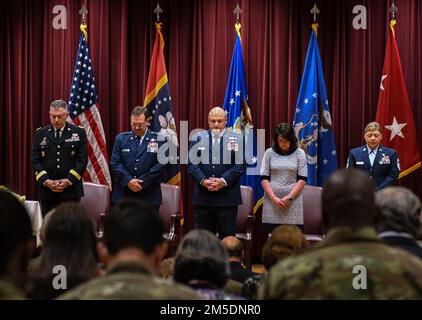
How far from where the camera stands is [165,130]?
739cm

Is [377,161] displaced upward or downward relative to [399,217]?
upward

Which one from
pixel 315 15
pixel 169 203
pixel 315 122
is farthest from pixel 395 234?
pixel 315 15

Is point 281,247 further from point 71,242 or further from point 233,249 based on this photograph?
point 71,242

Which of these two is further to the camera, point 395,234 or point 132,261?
A: point 395,234

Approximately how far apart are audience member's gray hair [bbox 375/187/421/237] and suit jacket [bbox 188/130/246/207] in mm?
3389

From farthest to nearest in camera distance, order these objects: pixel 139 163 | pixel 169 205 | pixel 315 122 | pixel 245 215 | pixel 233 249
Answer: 1. pixel 315 122
2. pixel 169 205
3. pixel 245 215
4. pixel 139 163
5. pixel 233 249

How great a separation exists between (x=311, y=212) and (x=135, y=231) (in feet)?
15.4

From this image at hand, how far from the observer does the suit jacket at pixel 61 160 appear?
6.08 m

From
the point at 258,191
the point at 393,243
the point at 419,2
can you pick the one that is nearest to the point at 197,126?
the point at 258,191

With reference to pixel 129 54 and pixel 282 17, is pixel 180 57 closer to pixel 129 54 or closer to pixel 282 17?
pixel 129 54

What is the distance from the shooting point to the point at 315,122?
7242 millimetres

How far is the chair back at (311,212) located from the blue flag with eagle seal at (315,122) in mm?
845

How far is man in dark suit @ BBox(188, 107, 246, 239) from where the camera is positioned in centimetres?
593

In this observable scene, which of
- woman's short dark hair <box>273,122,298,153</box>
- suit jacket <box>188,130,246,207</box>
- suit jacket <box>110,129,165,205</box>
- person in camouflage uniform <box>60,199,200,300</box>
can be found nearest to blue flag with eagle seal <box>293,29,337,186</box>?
woman's short dark hair <box>273,122,298,153</box>
